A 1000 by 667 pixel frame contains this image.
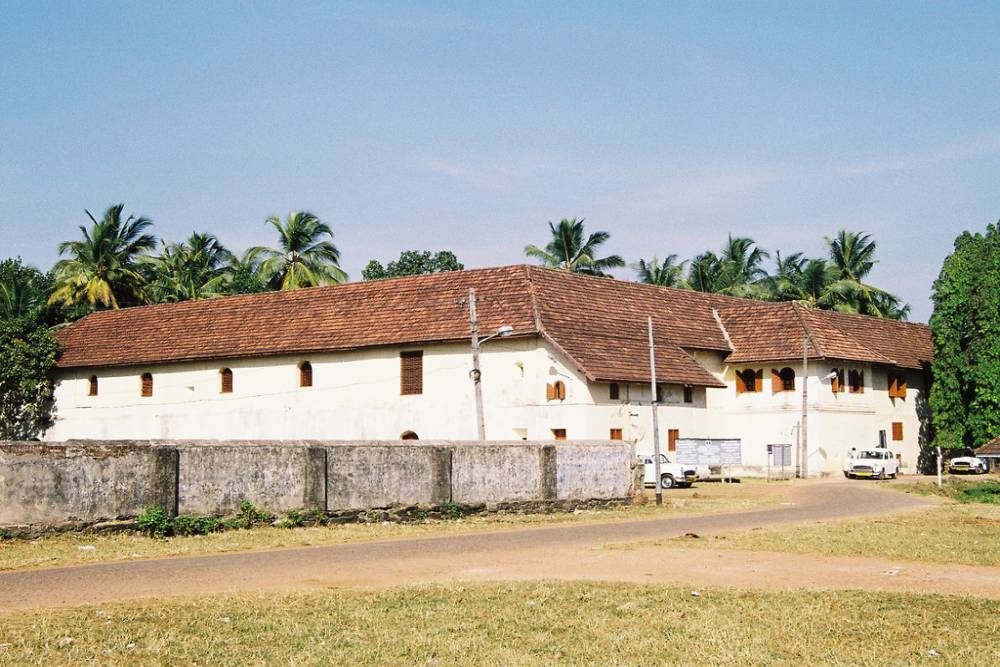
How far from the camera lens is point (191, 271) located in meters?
70.1

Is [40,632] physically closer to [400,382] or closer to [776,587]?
[776,587]

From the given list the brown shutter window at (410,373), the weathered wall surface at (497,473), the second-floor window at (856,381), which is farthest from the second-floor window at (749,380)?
the weathered wall surface at (497,473)

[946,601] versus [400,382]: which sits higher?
[400,382]

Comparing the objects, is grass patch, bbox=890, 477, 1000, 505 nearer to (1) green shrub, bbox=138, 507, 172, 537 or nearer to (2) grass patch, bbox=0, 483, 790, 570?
(2) grass patch, bbox=0, 483, 790, 570

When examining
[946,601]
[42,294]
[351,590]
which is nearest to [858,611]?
[946,601]

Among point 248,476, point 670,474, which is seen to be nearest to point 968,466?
point 670,474

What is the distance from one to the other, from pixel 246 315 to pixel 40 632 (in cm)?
4046

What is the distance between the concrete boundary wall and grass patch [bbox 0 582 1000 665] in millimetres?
7227

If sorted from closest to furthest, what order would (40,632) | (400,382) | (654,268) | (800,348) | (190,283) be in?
(40,632)
(400,382)
(800,348)
(190,283)
(654,268)

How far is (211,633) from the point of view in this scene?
10570mm

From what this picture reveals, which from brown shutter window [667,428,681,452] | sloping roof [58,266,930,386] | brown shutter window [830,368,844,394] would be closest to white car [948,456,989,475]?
sloping roof [58,266,930,386]

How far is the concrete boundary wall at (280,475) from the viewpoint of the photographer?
18.6 meters

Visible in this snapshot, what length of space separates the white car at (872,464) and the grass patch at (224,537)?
76.0 feet

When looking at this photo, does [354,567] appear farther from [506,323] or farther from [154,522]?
[506,323]
